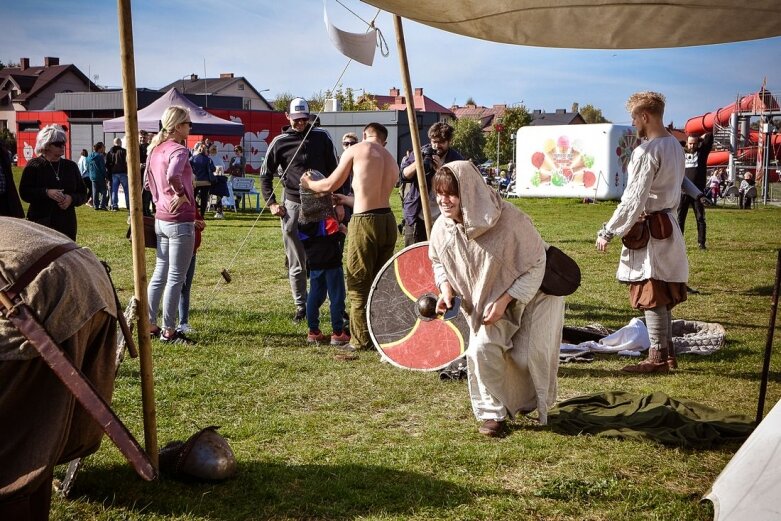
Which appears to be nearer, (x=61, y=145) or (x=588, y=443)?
(x=588, y=443)

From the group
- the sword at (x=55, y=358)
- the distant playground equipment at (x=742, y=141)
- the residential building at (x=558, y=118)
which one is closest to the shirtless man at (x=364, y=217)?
the sword at (x=55, y=358)

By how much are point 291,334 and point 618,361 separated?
284cm

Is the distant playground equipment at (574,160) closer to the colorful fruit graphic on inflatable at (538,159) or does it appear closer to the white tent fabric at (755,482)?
the colorful fruit graphic on inflatable at (538,159)

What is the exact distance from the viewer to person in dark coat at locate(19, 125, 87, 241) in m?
7.06

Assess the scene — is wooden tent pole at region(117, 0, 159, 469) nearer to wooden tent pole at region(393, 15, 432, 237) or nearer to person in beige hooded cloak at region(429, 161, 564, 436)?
person in beige hooded cloak at region(429, 161, 564, 436)

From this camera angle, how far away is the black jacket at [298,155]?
24.7ft

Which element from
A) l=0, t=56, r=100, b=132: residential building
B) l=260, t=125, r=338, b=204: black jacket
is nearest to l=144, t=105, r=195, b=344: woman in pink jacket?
l=260, t=125, r=338, b=204: black jacket

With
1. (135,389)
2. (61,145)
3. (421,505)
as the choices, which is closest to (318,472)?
(421,505)

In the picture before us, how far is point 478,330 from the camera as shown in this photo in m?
4.70

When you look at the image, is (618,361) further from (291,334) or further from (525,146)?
(525,146)

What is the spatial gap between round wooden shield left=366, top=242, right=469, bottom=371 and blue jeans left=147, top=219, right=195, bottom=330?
1.68 metres

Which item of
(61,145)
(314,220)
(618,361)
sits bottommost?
(618,361)

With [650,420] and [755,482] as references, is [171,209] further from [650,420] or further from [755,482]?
[755,482]

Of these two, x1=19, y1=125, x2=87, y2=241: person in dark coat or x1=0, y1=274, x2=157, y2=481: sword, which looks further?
x1=19, y1=125, x2=87, y2=241: person in dark coat
